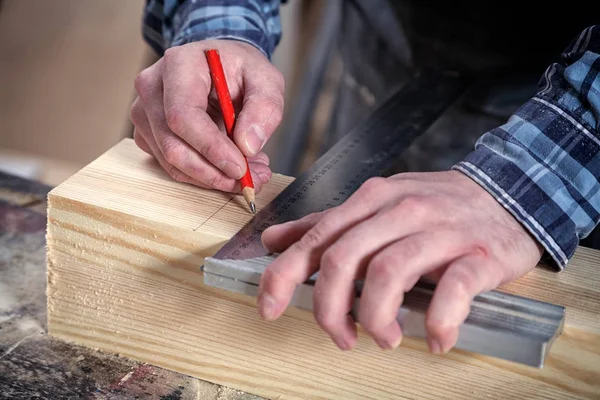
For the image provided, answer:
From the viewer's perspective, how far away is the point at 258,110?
1.10 metres

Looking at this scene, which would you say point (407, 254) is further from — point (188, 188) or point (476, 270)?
point (188, 188)

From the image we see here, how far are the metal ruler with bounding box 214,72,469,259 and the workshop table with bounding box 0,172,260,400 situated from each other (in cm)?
24

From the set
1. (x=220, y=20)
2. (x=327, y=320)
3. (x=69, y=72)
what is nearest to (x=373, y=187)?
(x=327, y=320)

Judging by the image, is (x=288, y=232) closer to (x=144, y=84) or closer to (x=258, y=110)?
(x=258, y=110)

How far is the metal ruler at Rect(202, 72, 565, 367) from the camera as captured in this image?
0.81 metres

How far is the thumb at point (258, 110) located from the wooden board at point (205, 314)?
8 cm

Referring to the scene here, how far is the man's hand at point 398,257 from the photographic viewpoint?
2.55ft

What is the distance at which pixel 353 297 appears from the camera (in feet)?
2.66

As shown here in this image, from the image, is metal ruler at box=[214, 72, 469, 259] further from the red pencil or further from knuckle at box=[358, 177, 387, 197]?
knuckle at box=[358, 177, 387, 197]

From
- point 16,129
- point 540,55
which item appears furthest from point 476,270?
point 16,129

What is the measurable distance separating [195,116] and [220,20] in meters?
0.38

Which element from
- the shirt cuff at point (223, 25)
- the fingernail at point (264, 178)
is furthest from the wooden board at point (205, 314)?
the shirt cuff at point (223, 25)

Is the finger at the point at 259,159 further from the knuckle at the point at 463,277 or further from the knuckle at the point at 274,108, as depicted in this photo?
the knuckle at the point at 463,277

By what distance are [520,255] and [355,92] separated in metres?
1.16
